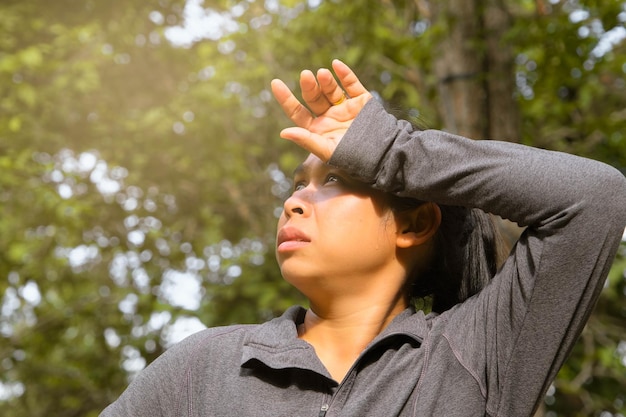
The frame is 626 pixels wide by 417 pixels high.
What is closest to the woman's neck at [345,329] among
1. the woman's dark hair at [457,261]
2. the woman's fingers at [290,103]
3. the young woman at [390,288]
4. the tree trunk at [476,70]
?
the young woman at [390,288]

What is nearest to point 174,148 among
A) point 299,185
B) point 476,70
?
point 476,70

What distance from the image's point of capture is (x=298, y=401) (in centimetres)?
131

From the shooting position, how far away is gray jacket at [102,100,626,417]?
125 centimetres

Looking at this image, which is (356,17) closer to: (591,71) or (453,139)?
(591,71)

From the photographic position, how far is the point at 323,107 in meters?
1.36

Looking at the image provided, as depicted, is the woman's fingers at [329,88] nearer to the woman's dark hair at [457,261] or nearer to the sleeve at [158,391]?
the woman's dark hair at [457,261]

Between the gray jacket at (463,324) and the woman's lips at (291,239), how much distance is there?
0.52 feet

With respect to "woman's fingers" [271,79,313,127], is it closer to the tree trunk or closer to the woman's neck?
the woman's neck

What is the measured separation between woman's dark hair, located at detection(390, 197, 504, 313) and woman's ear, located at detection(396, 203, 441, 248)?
0.10ft

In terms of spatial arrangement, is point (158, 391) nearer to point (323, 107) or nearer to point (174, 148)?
point (323, 107)

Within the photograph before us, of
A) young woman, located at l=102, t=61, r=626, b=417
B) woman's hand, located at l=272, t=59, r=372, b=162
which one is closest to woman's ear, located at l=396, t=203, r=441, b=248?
young woman, located at l=102, t=61, r=626, b=417

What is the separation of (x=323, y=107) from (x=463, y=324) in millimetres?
428

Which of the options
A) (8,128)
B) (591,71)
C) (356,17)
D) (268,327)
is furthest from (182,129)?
(268,327)

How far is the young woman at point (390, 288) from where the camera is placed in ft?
4.10
